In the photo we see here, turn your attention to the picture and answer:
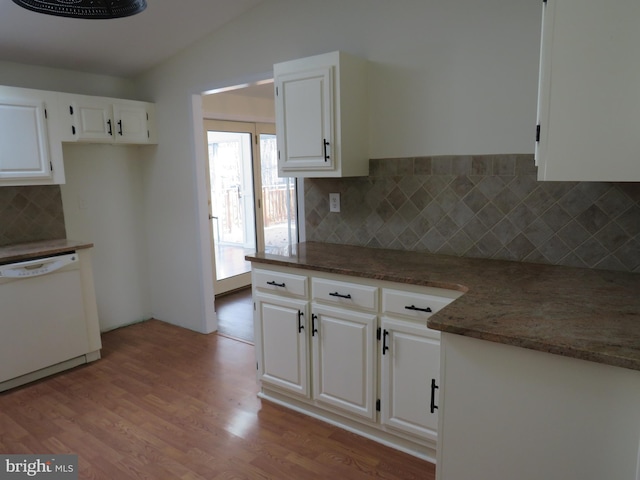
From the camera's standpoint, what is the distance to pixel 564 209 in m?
2.12

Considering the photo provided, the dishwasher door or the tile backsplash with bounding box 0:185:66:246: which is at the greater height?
the tile backsplash with bounding box 0:185:66:246

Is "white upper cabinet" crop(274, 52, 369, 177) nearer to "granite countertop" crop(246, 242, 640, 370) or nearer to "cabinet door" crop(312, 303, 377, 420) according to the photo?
"granite countertop" crop(246, 242, 640, 370)

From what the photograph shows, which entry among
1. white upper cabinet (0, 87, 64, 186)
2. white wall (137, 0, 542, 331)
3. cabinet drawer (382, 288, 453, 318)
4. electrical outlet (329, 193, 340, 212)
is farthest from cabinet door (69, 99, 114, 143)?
cabinet drawer (382, 288, 453, 318)

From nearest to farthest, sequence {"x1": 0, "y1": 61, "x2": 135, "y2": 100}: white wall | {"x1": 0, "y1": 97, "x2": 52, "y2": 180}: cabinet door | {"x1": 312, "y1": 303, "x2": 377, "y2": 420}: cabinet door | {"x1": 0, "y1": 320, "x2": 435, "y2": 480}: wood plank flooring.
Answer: {"x1": 0, "y1": 320, "x2": 435, "y2": 480}: wood plank flooring < {"x1": 312, "y1": 303, "x2": 377, "y2": 420}: cabinet door < {"x1": 0, "y1": 97, "x2": 52, "y2": 180}: cabinet door < {"x1": 0, "y1": 61, "x2": 135, "y2": 100}: white wall

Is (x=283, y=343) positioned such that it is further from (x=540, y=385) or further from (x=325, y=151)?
(x=540, y=385)

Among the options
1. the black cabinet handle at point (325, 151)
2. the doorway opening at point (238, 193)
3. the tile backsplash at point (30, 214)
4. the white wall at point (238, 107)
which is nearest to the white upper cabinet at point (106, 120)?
the tile backsplash at point (30, 214)

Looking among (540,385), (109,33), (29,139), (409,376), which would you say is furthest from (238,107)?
(540,385)

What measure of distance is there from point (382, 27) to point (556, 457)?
230 centimetres

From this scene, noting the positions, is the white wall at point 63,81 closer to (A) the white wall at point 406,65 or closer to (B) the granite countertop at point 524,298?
(A) the white wall at point 406,65

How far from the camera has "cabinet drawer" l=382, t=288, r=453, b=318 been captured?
1.97 metres

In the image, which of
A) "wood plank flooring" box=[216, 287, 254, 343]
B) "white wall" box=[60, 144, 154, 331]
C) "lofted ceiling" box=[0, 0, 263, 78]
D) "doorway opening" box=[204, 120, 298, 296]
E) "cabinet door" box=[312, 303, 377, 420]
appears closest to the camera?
"cabinet door" box=[312, 303, 377, 420]

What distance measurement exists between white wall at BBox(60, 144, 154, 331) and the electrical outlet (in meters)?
2.19

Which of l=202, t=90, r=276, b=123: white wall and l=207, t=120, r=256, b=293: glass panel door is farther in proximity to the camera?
l=207, t=120, r=256, b=293: glass panel door

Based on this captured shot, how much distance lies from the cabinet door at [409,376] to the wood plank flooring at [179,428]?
21 cm
